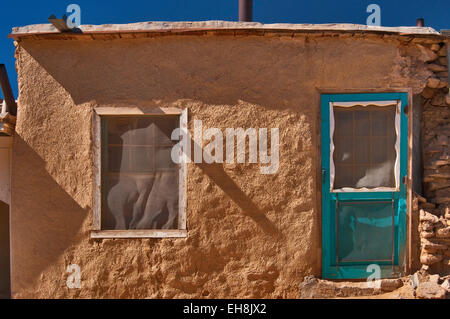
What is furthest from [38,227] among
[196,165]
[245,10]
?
[245,10]

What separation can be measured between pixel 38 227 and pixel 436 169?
477 cm

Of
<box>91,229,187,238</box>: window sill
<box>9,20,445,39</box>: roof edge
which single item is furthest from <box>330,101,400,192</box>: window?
<box>91,229,187,238</box>: window sill

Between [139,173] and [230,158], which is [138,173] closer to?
[139,173]

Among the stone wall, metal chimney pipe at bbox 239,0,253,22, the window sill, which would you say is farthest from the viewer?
metal chimney pipe at bbox 239,0,253,22

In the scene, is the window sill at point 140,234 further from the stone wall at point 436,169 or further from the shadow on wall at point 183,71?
the stone wall at point 436,169

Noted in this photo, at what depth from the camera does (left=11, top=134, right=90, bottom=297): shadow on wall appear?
3594mm

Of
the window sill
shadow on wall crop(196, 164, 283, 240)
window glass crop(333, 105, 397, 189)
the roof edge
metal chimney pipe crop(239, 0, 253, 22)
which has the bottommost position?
the window sill

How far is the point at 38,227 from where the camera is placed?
359 cm

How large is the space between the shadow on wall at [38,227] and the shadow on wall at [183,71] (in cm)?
121

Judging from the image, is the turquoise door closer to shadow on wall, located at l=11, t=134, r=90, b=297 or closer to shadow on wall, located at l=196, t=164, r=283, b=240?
shadow on wall, located at l=196, t=164, r=283, b=240

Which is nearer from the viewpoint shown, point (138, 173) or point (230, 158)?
point (230, 158)

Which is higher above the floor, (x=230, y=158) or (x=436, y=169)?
(x=230, y=158)

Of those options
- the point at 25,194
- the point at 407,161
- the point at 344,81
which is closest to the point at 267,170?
the point at 344,81

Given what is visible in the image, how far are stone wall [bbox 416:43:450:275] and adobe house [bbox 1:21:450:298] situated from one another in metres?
0.02
